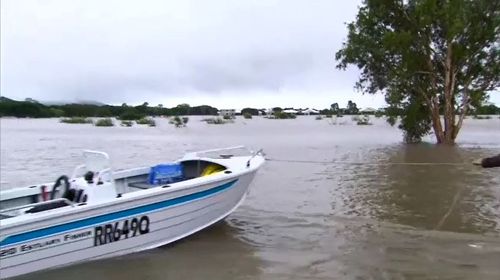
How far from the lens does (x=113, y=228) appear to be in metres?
6.47

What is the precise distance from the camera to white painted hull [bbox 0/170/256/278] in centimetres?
568

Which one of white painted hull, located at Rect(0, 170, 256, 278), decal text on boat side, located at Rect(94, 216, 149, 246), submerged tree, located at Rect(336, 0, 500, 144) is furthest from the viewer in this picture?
submerged tree, located at Rect(336, 0, 500, 144)

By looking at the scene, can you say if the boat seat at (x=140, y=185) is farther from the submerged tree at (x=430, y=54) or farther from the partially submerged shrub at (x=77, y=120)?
the partially submerged shrub at (x=77, y=120)

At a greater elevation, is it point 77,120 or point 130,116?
point 130,116

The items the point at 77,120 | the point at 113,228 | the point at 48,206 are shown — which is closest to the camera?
the point at 48,206

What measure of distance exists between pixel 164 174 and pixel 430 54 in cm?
1945

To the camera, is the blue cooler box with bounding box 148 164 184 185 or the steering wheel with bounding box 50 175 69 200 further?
the blue cooler box with bounding box 148 164 184 185

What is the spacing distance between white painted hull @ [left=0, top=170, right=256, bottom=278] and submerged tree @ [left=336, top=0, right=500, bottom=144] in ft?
57.5

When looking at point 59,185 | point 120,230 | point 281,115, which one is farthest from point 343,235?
point 281,115

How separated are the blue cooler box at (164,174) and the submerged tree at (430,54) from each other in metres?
16.7

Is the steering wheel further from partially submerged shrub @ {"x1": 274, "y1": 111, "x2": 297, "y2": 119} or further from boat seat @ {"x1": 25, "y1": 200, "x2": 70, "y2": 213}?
partially submerged shrub @ {"x1": 274, "y1": 111, "x2": 297, "y2": 119}

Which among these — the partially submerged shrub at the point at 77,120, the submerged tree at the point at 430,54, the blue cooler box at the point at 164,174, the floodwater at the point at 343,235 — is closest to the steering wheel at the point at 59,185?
the floodwater at the point at 343,235

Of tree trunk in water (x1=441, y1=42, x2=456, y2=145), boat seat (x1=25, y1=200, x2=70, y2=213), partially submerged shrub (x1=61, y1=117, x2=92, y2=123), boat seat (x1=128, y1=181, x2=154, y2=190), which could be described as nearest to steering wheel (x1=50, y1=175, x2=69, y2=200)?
boat seat (x1=25, y1=200, x2=70, y2=213)

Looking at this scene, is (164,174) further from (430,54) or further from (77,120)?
(77,120)
